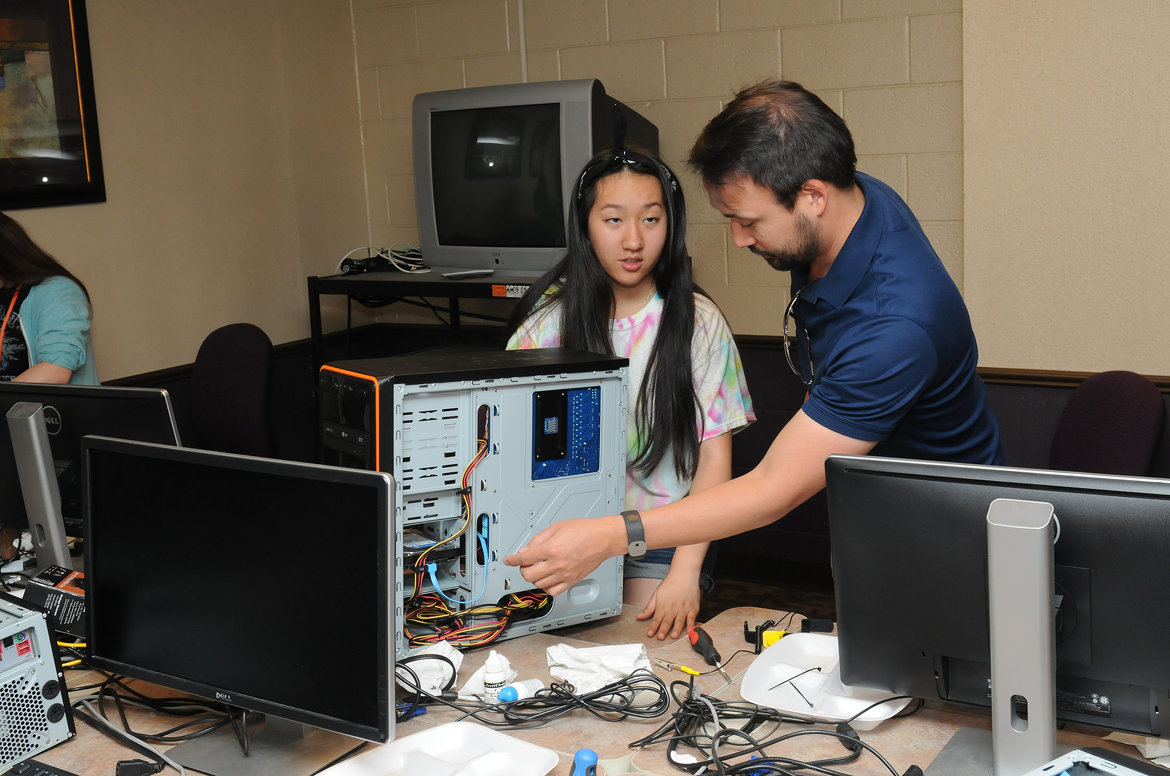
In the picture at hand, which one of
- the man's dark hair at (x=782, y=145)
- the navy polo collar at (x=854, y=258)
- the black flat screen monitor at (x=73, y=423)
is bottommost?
the black flat screen monitor at (x=73, y=423)

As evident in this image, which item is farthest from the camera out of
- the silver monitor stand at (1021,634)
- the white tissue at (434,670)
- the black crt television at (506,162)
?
the black crt television at (506,162)

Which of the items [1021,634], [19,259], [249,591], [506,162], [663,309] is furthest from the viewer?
[506,162]

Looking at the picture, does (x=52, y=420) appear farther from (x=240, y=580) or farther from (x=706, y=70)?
(x=706, y=70)

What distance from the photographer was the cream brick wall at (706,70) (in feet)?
10.2

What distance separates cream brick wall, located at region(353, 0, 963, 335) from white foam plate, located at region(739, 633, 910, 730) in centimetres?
197

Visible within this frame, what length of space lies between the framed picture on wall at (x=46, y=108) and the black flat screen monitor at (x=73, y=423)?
137 centimetres

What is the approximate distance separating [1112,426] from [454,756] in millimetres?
1676

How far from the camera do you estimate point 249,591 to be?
126 cm

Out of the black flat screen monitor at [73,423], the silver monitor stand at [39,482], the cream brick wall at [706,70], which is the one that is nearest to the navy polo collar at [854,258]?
the black flat screen monitor at [73,423]

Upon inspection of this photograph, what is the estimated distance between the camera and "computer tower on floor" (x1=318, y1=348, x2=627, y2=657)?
4.79ft

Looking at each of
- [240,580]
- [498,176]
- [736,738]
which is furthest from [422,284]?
[736,738]

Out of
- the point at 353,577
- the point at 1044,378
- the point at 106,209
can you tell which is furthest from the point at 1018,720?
the point at 106,209

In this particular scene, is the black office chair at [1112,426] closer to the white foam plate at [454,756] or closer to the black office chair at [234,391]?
the white foam plate at [454,756]

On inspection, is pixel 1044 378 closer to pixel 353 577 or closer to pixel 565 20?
pixel 565 20
